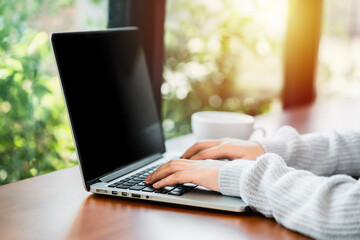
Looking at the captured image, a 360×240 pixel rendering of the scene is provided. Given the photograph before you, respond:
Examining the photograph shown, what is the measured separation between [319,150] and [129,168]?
43 centimetres

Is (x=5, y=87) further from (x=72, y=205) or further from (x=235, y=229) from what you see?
(x=235, y=229)

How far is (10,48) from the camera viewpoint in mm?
1168

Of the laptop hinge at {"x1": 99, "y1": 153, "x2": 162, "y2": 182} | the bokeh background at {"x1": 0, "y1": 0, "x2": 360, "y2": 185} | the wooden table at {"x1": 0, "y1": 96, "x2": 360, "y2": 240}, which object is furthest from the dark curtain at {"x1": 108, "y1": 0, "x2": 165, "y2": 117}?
the wooden table at {"x1": 0, "y1": 96, "x2": 360, "y2": 240}

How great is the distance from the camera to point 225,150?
3.40ft

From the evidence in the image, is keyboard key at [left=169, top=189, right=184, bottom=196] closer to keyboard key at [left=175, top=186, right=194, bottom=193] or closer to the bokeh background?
keyboard key at [left=175, top=186, right=194, bottom=193]

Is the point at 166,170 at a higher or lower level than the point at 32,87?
lower

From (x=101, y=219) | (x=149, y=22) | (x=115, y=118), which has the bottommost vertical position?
(x=101, y=219)

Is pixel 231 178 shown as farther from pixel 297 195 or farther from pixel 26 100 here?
pixel 26 100

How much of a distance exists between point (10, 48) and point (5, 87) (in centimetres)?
10

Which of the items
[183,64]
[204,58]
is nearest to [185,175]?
[183,64]

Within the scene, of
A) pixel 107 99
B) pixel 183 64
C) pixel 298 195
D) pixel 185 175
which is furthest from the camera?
pixel 183 64

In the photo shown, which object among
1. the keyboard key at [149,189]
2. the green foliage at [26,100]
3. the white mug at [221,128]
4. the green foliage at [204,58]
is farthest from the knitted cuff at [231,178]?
the green foliage at [204,58]

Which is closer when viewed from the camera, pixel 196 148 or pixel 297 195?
pixel 297 195

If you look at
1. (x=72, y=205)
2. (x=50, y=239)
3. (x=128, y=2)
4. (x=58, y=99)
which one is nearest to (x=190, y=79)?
(x=128, y=2)
